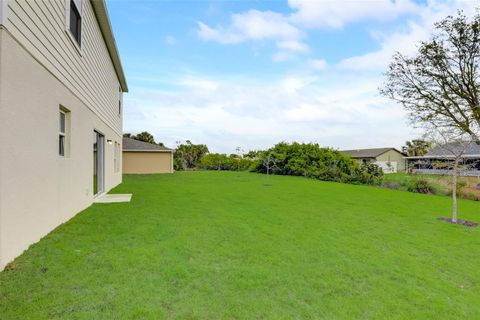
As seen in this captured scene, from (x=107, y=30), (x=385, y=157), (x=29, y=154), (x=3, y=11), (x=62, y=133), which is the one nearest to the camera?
(x=3, y=11)

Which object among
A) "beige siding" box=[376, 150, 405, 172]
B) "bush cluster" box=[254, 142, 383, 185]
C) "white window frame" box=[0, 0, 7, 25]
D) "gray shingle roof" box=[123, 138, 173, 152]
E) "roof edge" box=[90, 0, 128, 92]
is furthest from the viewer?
"beige siding" box=[376, 150, 405, 172]

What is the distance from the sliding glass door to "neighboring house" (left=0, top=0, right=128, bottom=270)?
1421mm

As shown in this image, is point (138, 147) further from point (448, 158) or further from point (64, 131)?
point (448, 158)

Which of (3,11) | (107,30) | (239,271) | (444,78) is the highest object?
→ (444,78)

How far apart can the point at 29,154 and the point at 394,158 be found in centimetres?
4585

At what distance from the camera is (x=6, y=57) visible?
3.11m

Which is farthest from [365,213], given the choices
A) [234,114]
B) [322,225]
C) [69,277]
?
[234,114]

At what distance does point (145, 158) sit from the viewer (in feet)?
72.2

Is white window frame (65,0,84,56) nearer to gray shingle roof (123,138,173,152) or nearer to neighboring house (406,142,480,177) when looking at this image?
neighboring house (406,142,480,177)

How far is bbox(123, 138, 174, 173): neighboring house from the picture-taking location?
2145cm

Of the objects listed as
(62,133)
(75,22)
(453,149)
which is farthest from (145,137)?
(453,149)

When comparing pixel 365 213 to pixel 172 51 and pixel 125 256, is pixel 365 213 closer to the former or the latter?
pixel 125 256

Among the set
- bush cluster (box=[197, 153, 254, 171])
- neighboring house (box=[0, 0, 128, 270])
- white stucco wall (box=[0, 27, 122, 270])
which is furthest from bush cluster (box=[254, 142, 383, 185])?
white stucco wall (box=[0, 27, 122, 270])

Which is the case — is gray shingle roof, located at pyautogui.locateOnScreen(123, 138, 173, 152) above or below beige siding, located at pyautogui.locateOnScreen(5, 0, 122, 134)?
below
